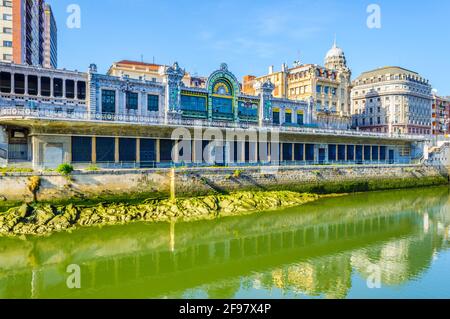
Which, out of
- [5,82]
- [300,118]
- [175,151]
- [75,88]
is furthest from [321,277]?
[300,118]

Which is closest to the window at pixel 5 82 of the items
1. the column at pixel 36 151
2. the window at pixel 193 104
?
the column at pixel 36 151

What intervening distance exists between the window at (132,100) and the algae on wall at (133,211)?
54.0 ft

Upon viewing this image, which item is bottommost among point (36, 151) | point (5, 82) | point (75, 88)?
point (36, 151)

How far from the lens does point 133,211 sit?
28.4 m

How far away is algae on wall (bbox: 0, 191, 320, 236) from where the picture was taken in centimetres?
2467

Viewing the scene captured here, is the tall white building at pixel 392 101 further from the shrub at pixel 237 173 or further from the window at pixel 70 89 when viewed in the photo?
the window at pixel 70 89

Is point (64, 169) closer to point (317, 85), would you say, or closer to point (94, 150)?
point (94, 150)

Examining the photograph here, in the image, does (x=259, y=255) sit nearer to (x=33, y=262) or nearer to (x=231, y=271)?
(x=231, y=271)

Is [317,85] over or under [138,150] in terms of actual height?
over

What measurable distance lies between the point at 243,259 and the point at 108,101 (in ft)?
90.8

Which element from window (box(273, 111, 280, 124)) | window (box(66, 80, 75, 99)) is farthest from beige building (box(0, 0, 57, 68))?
window (box(273, 111, 280, 124))

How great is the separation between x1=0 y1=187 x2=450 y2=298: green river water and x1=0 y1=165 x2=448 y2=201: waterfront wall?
13.8 ft

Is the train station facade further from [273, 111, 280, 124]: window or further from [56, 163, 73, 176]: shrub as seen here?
[56, 163, 73, 176]: shrub

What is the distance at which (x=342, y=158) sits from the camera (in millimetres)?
53562
